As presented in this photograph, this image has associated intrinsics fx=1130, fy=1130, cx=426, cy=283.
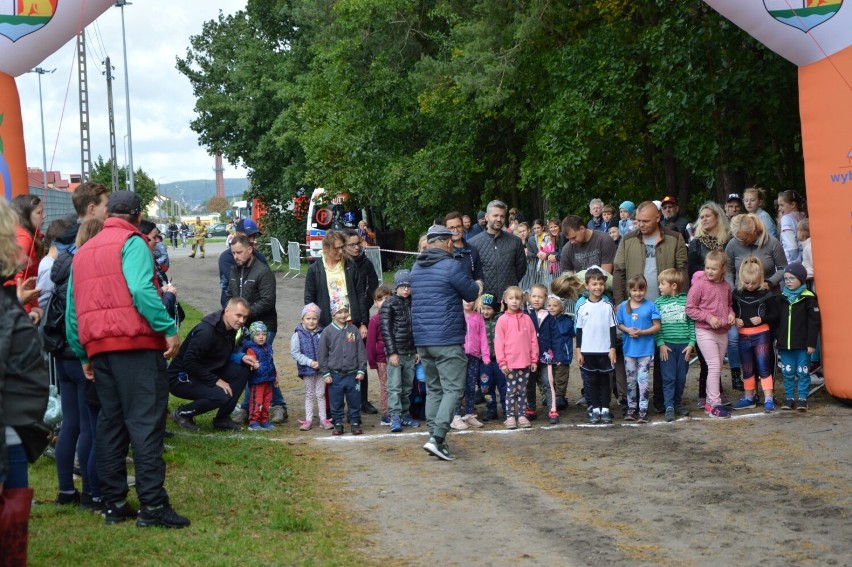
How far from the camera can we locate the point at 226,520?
7559 mm

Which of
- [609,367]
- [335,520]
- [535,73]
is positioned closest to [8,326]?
[335,520]

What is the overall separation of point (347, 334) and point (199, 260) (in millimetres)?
38625

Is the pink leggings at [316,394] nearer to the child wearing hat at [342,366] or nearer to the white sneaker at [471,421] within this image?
the child wearing hat at [342,366]

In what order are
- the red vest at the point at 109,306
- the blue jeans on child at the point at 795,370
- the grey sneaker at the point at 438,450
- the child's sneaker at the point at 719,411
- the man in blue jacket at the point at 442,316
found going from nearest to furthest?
the red vest at the point at 109,306 < the grey sneaker at the point at 438,450 < the man in blue jacket at the point at 442,316 < the child's sneaker at the point at 719,411 < the blue jeans on child at the point at 795,370

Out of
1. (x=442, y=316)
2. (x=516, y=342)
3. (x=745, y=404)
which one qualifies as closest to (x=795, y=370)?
(x=745, y=404)

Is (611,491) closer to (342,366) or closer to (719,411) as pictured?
(719,411)

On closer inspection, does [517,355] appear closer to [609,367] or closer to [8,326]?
[609,367]

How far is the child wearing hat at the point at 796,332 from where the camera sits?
36.8ft

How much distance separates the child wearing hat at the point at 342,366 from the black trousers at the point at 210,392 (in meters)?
0.88

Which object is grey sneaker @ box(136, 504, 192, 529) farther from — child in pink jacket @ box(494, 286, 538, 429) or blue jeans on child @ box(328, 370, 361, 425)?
child in pink jacket @ box(494, 286, 538, 429)

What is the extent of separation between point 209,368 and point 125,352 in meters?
4.06

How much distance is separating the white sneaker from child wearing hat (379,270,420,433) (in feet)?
1.67

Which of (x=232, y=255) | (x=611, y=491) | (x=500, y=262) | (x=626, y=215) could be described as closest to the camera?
(x=611, y=491)

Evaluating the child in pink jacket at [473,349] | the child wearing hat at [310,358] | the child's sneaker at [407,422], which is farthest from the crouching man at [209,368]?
the child in pink jacket at [473,349]
